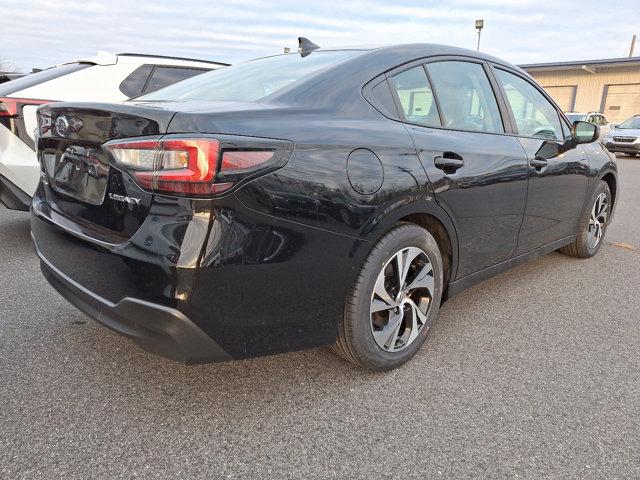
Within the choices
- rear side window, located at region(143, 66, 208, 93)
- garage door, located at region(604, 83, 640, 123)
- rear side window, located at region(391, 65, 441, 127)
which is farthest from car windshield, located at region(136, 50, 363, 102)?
garage door, located at region(604, 83, 640, 123)

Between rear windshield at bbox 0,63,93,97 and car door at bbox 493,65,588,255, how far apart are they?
3.67 m

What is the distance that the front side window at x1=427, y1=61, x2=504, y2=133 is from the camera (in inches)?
106

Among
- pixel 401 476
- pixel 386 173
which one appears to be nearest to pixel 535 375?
pixel 401 476

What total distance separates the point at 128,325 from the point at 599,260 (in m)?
4.11

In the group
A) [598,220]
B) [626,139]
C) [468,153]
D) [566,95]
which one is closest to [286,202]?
[468,153]

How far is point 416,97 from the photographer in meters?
2.54

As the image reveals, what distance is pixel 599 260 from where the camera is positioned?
4461 mm

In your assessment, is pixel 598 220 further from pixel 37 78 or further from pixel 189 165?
pixel 37 78

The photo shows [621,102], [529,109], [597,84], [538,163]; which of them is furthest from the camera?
[597,84]

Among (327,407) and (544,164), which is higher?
(544,164)

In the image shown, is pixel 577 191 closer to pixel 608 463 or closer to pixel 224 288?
pixel 608 463

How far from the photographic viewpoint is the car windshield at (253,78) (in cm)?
232

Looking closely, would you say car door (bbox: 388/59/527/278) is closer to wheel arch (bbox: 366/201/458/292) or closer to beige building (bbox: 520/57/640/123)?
wheel arch (bbox: 366/201/458/292)

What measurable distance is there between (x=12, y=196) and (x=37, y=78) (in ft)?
3.97
